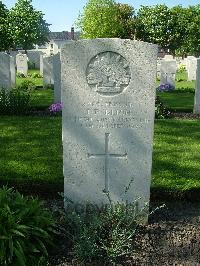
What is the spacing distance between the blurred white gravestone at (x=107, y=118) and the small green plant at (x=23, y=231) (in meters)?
0.60

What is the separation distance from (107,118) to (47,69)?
1241cm

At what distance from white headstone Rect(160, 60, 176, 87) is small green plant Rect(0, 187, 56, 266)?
533 inches

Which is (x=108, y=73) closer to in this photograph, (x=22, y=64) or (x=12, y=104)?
(x=12, y=104)

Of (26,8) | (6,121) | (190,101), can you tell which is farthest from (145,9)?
(6,121)

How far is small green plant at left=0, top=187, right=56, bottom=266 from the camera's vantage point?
3396 mm

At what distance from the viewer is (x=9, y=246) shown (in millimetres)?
3365

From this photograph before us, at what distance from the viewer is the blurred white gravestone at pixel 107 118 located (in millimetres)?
3848

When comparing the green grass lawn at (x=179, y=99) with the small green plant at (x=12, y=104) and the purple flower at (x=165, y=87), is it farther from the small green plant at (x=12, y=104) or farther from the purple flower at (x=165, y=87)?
the small green plant at (x=12, y=104)

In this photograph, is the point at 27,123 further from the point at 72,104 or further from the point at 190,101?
the point at 190,101

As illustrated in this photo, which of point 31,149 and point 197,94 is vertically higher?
point 197,94

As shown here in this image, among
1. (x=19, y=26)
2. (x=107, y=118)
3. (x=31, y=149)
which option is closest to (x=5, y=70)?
(x=31, y=149)

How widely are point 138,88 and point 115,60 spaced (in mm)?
360

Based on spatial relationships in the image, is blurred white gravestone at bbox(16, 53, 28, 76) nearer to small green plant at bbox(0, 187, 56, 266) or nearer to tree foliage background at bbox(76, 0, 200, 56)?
tree foliage background at bbox(76, 0, 200, 56)

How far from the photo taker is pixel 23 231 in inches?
137
